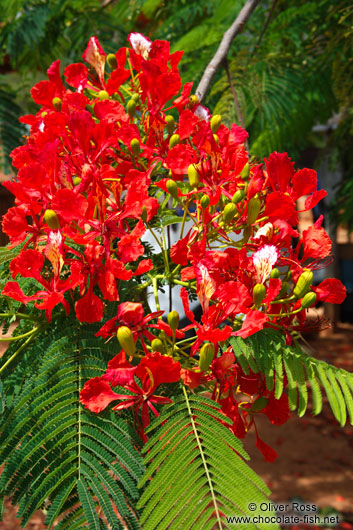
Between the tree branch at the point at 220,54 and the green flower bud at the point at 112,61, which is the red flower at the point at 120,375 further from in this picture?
the tree branch at the point at 220,54

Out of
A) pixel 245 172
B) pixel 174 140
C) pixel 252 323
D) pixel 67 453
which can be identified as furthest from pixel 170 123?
pixel 67 453

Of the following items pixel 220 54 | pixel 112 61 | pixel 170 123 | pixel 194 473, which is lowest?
pixel 194 473

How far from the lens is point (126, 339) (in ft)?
2.42

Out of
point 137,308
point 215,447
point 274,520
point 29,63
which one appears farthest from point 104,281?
point 29,63

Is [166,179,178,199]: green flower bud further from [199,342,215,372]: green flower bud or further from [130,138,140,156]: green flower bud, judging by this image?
[199,342,215,372]: green flower bud

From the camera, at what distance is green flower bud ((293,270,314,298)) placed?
819 mm

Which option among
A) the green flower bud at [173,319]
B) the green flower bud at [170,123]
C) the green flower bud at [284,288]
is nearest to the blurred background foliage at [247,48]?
the green flower bud at [170,123]

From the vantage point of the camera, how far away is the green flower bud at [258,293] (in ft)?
2.57

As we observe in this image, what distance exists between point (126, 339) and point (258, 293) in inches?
8.1

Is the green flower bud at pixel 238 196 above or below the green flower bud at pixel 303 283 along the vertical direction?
above

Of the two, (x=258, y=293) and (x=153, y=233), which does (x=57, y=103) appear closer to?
(x=153, y=233)

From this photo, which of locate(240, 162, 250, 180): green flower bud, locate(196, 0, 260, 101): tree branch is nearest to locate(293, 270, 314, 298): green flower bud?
locate(240, 162, 250, 180): green flower bud

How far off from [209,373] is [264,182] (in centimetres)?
35

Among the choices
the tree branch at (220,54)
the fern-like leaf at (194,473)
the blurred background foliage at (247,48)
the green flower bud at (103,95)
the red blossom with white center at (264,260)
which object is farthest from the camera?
the blurred background foliage at (247,48)
